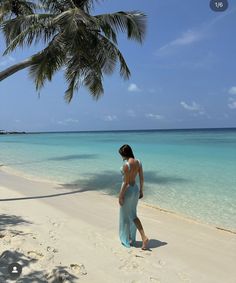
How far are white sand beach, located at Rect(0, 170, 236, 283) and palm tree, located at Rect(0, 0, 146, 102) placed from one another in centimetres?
387

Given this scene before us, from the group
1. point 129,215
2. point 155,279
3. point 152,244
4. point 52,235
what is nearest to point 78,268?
point 155,279

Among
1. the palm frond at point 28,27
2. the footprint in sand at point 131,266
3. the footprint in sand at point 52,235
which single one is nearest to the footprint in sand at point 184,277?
the footprint in sand at point 131,266

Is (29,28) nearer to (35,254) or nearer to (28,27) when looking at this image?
(28,27)

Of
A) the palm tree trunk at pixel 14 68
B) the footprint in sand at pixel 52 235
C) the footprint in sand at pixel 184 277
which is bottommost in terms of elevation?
the footprint in sand at pixel 52 235

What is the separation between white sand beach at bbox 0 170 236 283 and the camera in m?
4.11

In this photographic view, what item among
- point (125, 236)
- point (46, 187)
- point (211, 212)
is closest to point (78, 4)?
point (46, 187)

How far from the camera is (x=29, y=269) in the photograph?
13.2 ft

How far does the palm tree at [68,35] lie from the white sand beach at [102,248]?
3.87 meters

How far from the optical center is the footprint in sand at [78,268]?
4109mm

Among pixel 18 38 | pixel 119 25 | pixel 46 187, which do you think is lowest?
pixel 46 187

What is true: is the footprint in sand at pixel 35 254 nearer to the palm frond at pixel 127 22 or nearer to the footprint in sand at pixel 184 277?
the footprint in sand at pixel 184 277

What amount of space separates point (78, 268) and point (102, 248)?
Answer: 0.78 meters

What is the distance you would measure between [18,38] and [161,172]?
840 cm

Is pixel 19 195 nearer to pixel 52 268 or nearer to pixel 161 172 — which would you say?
pixel 52 268
